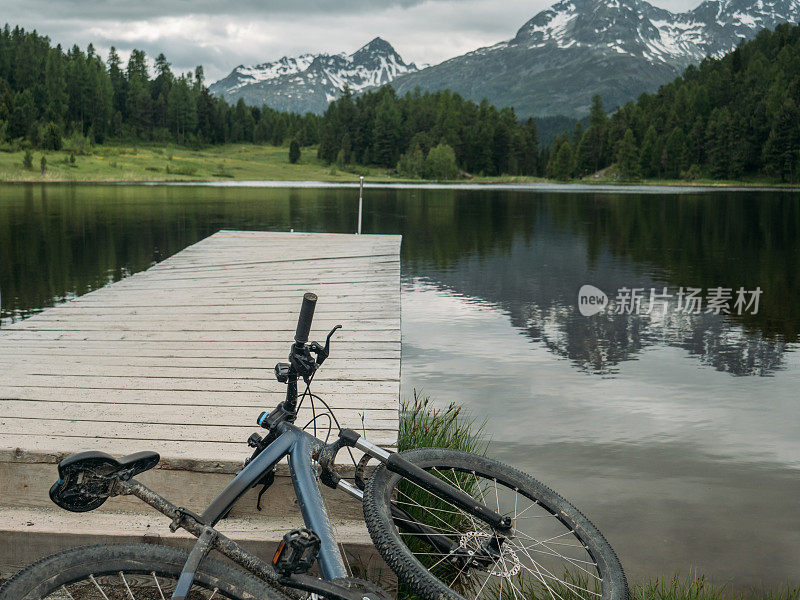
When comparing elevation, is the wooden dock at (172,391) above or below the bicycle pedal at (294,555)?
below

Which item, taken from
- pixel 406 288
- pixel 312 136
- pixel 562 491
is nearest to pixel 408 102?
pixel 312 136

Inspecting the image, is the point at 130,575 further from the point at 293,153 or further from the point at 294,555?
the point at 293,153

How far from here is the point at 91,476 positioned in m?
2.20

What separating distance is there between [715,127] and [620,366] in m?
128

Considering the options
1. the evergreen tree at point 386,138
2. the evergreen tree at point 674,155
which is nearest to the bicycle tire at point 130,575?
the evergreen tree at point 674,155

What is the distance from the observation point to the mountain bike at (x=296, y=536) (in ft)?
6.82

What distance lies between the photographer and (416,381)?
9.41m

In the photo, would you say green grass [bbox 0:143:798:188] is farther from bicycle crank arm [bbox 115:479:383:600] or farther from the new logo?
bicycle crank arm [bbox 115:479:383:600]

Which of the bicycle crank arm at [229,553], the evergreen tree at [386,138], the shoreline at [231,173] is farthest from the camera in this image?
the evergreen tree at [386,138]

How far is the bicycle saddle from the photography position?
7.10 feet

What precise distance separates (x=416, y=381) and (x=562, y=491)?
3.52 metres

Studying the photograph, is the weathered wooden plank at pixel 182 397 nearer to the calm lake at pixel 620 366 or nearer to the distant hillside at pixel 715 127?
the calm lake at pixel 620 366

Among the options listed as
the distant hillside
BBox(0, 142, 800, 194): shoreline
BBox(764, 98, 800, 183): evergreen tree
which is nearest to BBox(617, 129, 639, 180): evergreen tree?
the distant hillside

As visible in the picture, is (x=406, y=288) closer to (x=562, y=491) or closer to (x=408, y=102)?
(x=562, y=491)
